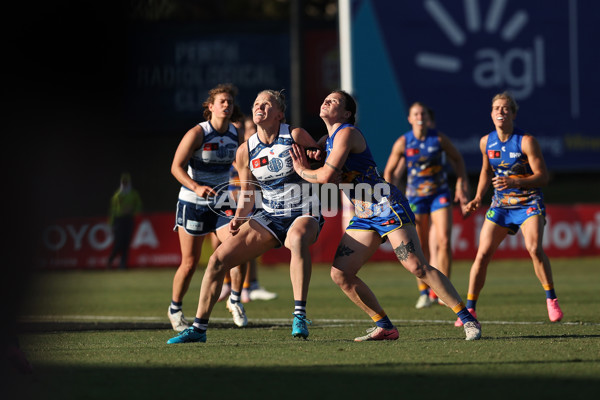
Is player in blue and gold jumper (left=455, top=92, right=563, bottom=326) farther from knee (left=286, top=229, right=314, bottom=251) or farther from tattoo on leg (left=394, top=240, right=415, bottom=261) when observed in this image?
knee (left=286, top=229, right=314, bottom=251)

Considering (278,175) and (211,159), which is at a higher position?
(211,159)

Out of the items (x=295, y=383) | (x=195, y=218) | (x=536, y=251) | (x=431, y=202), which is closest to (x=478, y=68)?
(x=431, y=202)

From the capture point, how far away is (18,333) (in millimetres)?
1248

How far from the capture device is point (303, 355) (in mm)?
6055

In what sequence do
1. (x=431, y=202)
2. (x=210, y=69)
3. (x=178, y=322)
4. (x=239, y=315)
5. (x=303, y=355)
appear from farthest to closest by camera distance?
(x=210, y=69) < (x=431, y=202) < (x=239, y=315) < (x=178, y=322) < (x=303, y=355)

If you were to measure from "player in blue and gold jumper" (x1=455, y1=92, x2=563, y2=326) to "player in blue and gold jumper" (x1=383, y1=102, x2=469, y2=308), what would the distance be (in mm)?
2410

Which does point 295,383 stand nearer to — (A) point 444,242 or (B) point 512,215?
(B) point 512,215

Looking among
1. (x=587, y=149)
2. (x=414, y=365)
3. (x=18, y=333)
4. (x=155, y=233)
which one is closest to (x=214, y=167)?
(x=414, y=365)

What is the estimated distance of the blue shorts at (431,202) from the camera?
11305mm

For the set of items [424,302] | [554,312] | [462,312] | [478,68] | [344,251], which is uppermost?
[478,68]

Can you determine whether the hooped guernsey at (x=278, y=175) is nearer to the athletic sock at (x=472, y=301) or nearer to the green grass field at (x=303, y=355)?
the green grass field at (x=303, y=355)

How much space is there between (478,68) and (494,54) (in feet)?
1.79

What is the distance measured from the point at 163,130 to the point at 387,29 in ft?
26.9

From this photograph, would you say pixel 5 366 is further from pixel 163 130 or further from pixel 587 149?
pixel 163 130
